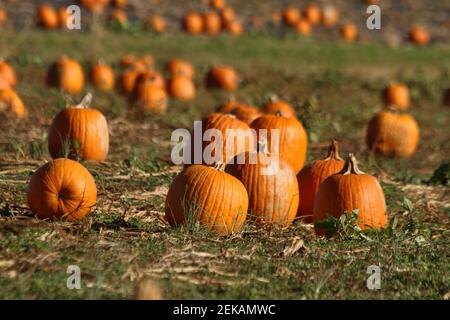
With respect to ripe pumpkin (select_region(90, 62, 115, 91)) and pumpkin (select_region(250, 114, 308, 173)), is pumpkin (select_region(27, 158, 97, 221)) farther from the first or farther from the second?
ripe pumpkin (select_region(90, 62, 115, 91))

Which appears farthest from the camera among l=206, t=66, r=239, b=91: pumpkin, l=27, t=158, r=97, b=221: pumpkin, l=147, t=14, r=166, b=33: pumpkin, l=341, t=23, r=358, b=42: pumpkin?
l=341, t=23, r=358, b=42: pumpkin

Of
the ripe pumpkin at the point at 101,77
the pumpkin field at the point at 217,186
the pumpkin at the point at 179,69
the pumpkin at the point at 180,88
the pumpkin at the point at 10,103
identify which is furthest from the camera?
the pumpkin at the point at 179,69

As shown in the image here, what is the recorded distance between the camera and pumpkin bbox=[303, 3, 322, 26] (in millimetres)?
23278

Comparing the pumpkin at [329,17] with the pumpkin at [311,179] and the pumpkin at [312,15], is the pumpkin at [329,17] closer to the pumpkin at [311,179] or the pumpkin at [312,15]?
the pumpkin at [312,15]

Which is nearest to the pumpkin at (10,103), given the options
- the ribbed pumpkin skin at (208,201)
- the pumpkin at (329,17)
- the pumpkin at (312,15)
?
the ribbed pumpkin skin at (208,201)

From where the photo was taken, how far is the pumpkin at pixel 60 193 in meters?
6.07

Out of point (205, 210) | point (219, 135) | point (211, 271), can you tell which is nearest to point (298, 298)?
point (211, 271)

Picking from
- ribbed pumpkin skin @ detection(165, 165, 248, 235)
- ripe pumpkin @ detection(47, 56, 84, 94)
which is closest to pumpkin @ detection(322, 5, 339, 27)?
ripe pumpkin @ detection(47, 56, 84, 94)

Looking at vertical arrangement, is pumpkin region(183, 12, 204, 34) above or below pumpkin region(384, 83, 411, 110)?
above

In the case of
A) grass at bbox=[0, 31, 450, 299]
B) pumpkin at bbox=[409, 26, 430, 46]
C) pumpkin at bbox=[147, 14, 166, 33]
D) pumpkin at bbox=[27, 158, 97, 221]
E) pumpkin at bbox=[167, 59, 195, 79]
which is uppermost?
pumpkin at bbox=[147, 14, 166, 33]

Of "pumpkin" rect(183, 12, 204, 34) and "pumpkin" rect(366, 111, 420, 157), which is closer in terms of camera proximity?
"pumpkin" rect(366, 111, 420, 157)

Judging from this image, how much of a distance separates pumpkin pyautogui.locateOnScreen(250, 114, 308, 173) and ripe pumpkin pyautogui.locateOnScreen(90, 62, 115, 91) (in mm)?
5272

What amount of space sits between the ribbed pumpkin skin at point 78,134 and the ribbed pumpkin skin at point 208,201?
1935 millimetres

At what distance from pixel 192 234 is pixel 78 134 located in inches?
92.9
